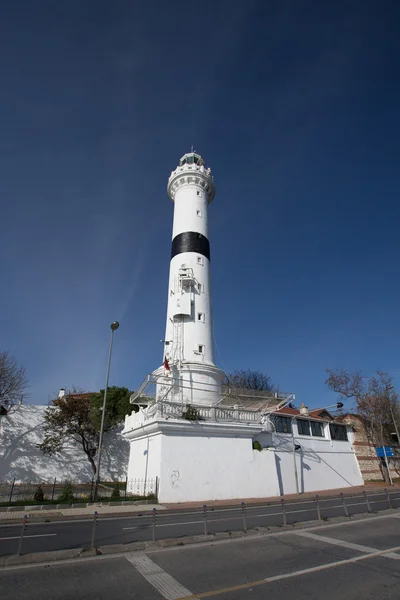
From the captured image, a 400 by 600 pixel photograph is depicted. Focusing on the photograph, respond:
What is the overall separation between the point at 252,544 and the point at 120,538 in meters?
3.97

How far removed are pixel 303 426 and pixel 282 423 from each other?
326 centimetres

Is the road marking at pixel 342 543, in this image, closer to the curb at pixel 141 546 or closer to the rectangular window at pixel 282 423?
the curb at pixel 141 546

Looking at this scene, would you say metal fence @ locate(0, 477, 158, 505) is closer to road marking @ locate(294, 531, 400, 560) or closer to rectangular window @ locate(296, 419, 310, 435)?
road marking @ locate(294, 531, 400, 560)

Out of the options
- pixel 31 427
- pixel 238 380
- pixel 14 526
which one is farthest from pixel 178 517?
pixel 238 380

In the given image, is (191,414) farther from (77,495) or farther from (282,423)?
(282,423)

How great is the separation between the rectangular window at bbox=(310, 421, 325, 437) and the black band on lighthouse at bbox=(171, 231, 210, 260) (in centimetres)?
1919

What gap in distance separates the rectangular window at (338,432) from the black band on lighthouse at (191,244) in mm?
21691

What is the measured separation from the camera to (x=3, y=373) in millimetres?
31984

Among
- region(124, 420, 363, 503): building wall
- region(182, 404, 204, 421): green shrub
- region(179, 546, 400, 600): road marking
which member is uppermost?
region(182, 404, 204, 421): green shrub

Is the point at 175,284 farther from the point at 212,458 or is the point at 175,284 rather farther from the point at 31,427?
the point at 31,427

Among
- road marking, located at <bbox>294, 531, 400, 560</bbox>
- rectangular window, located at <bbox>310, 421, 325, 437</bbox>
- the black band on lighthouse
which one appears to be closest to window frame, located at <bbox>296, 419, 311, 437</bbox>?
rectangular window, located at <bbox>310, 421, 325, 437</bbox>

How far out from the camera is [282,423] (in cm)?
2983

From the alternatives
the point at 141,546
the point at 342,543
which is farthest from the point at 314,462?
the point at 141,546

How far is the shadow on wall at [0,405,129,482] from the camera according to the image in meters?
31.2
